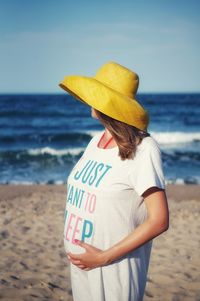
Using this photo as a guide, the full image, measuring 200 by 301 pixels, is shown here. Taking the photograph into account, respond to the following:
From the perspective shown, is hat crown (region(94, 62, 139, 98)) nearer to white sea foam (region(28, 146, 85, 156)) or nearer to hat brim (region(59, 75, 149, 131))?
hat brim (region(59, 75, 149, 131))

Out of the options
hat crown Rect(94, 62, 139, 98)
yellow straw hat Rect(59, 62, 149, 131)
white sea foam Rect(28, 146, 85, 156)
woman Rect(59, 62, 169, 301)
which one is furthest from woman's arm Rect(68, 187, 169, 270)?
white sea foam Rect(28, 146, 85, 156)

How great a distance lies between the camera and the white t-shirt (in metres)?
1.59

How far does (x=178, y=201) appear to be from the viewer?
29.0 ft

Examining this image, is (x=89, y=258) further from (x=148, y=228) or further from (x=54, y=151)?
(x=54, y=151)

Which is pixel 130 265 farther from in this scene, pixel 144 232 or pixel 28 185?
pixel 28 185

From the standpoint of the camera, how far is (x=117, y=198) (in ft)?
5.34

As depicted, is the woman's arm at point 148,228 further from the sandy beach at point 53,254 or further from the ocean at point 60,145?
the ocean at point 60,145

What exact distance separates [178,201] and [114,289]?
7352mm

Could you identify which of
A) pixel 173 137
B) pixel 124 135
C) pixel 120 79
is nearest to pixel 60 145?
pixel 173 137

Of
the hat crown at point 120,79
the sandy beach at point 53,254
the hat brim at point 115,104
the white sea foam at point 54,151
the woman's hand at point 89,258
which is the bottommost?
the white sea foam at point 54,151

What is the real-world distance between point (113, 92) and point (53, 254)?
12.6 feet

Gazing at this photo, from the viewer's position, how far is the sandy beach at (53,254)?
159 inches

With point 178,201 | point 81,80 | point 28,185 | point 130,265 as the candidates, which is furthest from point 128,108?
point 28,185

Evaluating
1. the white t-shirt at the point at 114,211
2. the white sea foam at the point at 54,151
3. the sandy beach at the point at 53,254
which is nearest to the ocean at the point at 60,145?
the white sea foam at the point at 54,151
